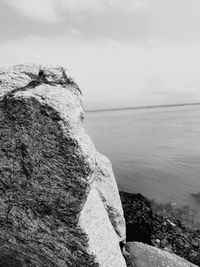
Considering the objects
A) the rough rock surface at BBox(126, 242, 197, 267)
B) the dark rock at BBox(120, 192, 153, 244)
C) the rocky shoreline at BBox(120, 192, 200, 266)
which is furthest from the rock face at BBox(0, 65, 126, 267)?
the rocky shoreline at BBox(120, 192, 200, 266)

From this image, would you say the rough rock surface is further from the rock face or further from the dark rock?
the dark rock

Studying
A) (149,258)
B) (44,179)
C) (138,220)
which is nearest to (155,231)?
(138,220)

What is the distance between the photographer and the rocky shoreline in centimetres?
1257

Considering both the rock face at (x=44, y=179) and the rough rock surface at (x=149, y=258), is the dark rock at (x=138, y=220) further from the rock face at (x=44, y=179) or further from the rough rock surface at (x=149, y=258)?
the rock face at (x=44, y=179)

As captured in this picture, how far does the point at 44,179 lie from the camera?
6.59 meters

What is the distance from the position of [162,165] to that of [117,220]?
25011mm

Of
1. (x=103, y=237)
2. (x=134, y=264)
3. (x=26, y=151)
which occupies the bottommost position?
(x=134, y=264)

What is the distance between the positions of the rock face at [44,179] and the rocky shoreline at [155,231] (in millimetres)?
4989

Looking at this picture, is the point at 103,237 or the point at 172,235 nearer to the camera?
the point at 103,237

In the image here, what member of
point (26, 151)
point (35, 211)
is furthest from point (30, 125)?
point (35, 211)

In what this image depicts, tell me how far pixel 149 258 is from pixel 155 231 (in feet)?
18.1

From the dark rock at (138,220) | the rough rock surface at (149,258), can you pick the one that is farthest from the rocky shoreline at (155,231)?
the rough rock surface at (149,258)

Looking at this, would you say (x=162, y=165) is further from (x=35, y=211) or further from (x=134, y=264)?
(x=35, y=211)

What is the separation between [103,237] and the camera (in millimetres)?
7777
